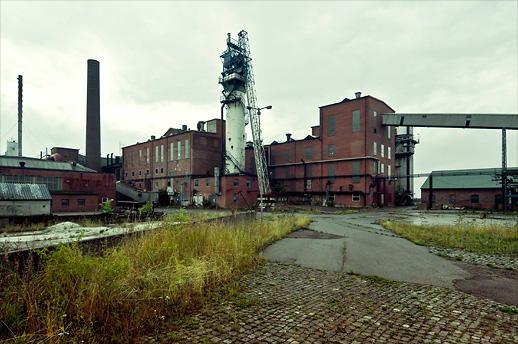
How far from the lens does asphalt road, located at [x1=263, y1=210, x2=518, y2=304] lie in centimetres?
583

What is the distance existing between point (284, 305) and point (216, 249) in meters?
2.61

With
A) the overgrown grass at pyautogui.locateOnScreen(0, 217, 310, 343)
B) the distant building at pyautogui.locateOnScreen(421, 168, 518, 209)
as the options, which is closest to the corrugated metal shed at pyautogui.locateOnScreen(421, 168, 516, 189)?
the distant building at pyautogui.locateOnScreen(421, 168, 518, 209)

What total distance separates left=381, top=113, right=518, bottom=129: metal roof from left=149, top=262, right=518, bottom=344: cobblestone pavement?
38.8 m

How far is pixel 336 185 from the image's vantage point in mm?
40938

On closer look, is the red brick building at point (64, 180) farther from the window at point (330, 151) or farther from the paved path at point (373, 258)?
the paved path at point (373, 258)

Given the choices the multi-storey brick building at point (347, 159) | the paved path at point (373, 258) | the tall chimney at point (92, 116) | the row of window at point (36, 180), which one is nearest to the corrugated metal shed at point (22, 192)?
the row of window at point (36, 180)

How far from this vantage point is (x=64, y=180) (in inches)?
1395

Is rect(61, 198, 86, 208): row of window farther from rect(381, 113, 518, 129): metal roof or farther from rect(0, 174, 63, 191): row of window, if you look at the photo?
rect(381, 113, 518, 129): metal roof

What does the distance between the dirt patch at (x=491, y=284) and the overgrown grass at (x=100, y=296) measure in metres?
4.56

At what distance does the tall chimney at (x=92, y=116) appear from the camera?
140ft

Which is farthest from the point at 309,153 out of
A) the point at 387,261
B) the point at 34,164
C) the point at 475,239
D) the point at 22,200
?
the point at 387,261

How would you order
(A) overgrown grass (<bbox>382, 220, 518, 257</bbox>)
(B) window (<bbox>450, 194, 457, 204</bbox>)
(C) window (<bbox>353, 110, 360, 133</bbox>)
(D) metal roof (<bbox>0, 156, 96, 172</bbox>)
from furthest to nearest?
(B) window (<bbox>450, 194, 457, 204</bbox>) < (C) window (<bbox>353, 110, 360, 133</bbox>) < (D) metal roof (<bbox>0, 156, 96, 172</bbox>) < (A) overgrown grass (<bbox>382, 220, 518, 257</bbox>)

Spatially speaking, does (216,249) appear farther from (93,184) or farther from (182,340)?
(93,184)

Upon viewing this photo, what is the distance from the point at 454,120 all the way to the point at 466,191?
33.5 ft
